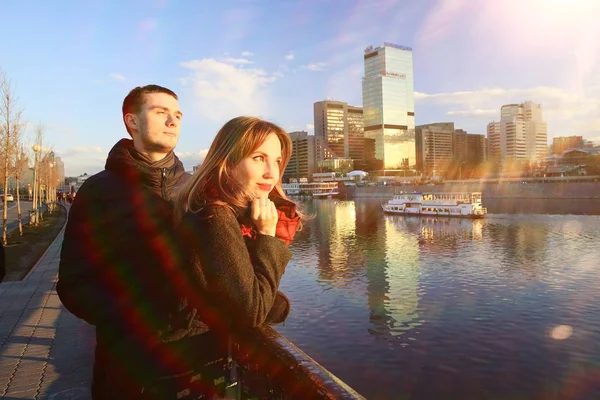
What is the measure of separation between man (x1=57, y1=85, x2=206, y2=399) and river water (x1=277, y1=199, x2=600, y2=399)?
1102 centimetres

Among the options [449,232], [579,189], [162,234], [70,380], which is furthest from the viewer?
[579,189]

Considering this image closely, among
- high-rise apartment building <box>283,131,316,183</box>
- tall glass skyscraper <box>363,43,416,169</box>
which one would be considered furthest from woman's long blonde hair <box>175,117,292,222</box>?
tall glass skyscraper <box>363,43,416,169</box>

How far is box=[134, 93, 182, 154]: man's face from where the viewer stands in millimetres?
2391

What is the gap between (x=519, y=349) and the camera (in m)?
14.3

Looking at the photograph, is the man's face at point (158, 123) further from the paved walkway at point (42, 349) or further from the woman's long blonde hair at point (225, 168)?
the paved walkway at point (42, 349)

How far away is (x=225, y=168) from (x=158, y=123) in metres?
0.68

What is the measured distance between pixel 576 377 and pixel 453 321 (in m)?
4.59

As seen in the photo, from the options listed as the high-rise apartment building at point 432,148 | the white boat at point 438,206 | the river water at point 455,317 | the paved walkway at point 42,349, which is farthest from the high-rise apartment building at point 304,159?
the paved walkway at point 42,349

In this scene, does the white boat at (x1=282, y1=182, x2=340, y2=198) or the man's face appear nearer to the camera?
the man's face

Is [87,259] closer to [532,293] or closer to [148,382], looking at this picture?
[148,382]

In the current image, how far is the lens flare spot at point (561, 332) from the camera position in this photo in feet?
49.7

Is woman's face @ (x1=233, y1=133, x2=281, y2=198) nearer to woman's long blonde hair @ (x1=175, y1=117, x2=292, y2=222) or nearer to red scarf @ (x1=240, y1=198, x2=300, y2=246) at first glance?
woman's long blonde hair @ (x1=175, y1=117, x2=292, y2=222)

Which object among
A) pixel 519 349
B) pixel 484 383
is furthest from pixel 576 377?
pixel 484 383

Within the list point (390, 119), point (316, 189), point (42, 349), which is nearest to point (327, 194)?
point (316, 189)
